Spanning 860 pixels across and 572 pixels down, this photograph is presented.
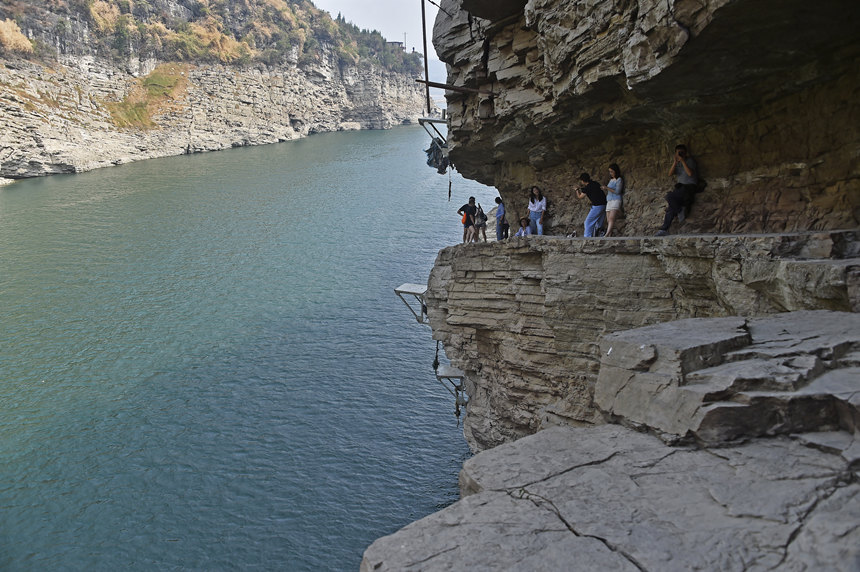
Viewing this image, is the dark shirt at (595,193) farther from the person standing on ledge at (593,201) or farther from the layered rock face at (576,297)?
the layered rock face at (576,297)

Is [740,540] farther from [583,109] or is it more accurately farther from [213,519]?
[213,519]

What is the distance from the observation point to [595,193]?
13547 millimetres

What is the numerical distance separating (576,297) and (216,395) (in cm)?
1479

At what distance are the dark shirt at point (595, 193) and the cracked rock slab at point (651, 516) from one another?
27.0 ft

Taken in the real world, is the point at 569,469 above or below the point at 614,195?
below

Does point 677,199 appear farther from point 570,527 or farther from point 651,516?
point 570,527

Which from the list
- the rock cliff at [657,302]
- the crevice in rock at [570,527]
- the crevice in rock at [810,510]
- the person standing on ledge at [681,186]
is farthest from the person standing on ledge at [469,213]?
the crevice in rock at [810,510]

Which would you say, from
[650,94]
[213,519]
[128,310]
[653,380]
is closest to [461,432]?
[213,519]

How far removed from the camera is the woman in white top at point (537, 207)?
52.5 ft

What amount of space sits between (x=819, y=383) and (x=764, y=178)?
6.17 meters

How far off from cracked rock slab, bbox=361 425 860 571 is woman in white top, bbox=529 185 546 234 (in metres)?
10.3

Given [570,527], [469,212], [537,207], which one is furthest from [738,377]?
[469,212]

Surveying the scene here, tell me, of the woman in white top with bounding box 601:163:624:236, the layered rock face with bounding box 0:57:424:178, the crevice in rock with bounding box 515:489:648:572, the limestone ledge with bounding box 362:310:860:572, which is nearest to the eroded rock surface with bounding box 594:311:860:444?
the limestone ledge with bounding box 362:310:860:572

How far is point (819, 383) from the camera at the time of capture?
5.65m
